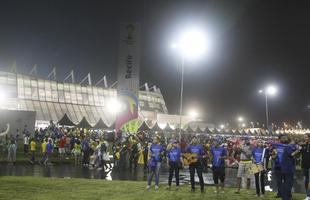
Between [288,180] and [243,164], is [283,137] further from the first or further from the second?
[243,164]

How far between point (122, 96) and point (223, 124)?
111m

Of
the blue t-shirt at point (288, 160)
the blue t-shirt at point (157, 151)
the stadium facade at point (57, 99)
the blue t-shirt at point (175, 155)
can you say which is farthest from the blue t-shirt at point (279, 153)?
the stadium facade at point (57, 99)

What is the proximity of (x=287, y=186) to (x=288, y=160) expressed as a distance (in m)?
0.84

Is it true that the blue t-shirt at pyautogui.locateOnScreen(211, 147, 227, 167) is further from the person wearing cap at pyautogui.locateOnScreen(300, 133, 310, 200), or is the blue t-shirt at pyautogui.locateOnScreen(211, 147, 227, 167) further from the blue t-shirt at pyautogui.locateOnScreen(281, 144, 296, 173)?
the person wearing cap at pyautogui.locateOnScreen(300, 133, 310, 200)

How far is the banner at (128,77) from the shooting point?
31.9m

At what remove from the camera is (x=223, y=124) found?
5463 inches

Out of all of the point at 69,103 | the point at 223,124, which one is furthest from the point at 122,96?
the point at 223,124

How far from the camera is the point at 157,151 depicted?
14812 mm

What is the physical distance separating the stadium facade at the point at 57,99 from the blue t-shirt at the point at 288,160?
192 ft

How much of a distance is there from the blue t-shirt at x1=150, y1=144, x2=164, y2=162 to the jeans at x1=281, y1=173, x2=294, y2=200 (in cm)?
495

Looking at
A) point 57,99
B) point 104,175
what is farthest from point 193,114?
point 104,175

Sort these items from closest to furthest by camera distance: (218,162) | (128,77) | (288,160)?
(288,160) → (218,162) → (128,77)

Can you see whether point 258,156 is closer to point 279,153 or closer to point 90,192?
point 279,153

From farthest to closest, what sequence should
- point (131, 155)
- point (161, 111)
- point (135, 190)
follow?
point (161, 111) < point (131, 155) < point (135, 190)
